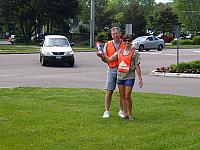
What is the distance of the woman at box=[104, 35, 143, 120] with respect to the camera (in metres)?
9.48

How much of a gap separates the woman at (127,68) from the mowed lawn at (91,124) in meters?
0.49

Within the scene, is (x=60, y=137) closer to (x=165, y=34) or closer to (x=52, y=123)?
(x=52, y=123)

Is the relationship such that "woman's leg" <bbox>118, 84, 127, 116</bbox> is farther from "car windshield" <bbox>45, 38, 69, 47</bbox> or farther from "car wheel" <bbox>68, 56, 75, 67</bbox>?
"car windshield" <bbox>45, 38, 69, 47</bbox>

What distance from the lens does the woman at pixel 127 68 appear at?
9477 millimetres

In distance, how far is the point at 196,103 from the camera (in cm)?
1195

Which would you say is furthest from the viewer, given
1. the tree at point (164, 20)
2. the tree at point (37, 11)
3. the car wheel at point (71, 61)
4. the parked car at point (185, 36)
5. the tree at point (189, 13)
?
the tree at point (164, 20)

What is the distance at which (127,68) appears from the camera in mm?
9461


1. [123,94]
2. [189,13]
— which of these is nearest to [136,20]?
[189,13]

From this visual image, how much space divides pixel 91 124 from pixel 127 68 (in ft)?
4.18

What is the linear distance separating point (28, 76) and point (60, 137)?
13405mm

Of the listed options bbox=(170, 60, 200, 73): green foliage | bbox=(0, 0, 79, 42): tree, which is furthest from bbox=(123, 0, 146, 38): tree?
bbox=(170, 60, 200, 73): green foliage

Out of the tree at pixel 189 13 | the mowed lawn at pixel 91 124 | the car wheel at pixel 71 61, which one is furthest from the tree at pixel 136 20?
the mowed lawn at pixel 91 124

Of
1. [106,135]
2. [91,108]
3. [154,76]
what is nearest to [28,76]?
[154,76]

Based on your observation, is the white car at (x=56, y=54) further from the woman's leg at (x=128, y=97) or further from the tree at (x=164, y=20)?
the tree at (x=164, y=20)
